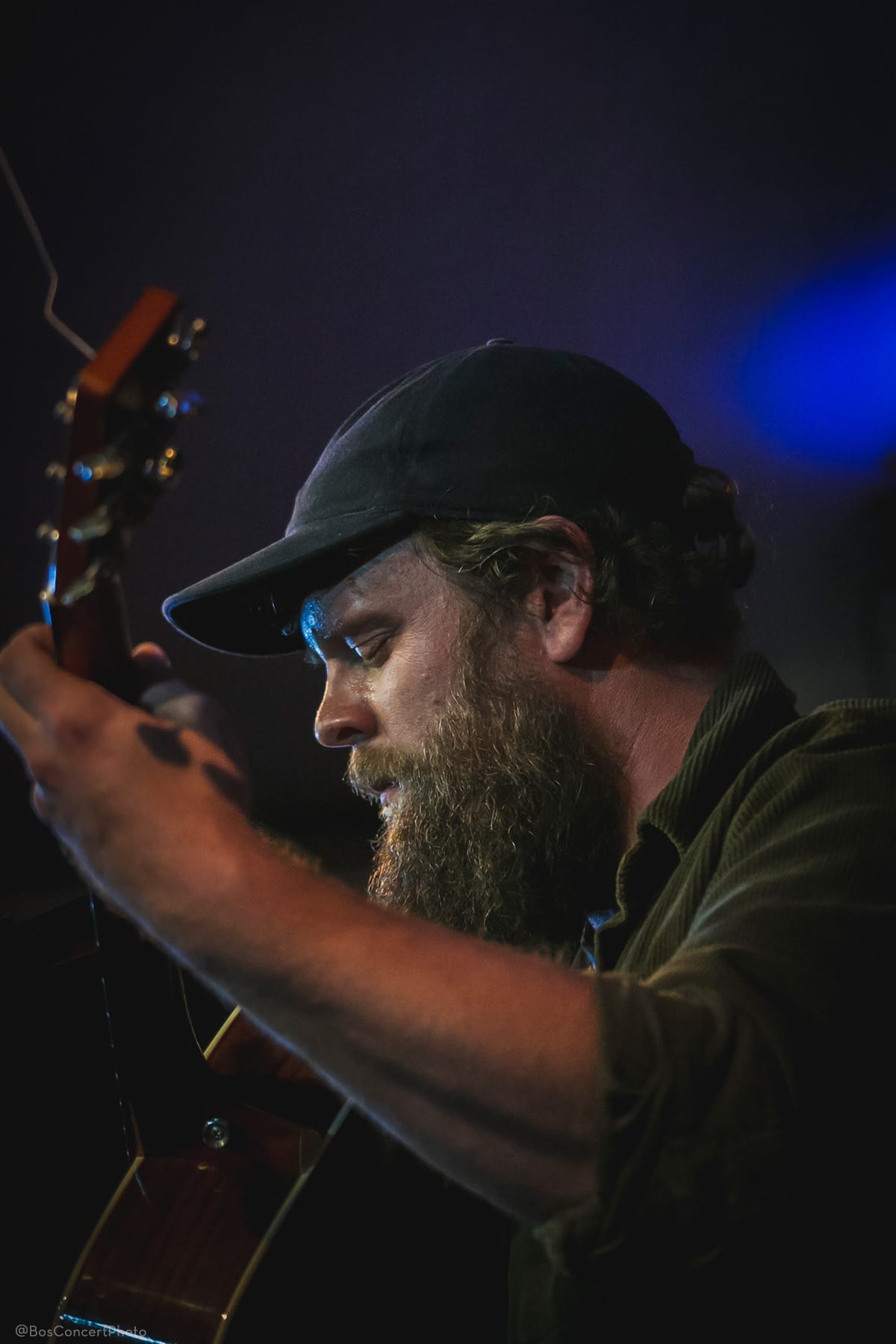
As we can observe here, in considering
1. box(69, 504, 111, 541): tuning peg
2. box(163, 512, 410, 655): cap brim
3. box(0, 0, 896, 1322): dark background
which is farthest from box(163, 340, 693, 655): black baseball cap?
box(0, 0, 896, 1322): dark background

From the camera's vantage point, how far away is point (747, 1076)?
0.63 meters

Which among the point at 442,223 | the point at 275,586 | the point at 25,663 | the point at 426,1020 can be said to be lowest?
the point at 426,1020

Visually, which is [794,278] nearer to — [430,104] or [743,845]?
[430,104]

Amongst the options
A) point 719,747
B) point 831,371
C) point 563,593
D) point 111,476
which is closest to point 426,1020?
point 111,476

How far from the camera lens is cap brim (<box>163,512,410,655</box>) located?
139cm

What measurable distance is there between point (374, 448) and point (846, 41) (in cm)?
185

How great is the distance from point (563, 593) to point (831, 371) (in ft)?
4.75

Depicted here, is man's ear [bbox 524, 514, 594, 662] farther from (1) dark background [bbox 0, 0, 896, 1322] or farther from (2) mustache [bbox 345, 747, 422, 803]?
(1) dark background [bbox 0, 0, 896, 1322]

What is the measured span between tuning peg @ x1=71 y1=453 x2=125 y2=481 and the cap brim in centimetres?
59

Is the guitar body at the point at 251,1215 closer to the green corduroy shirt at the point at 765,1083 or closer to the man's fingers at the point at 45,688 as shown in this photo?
the green corduroy shirt at the point at 765,1083

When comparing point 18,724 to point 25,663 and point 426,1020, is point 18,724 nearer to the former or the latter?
point 25,663

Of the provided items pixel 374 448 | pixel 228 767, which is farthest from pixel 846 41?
pixel 228 767

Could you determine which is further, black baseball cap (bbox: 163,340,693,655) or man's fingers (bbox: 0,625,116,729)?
black baseball cap (bbox: 163,340,693,655)

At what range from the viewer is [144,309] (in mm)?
809
